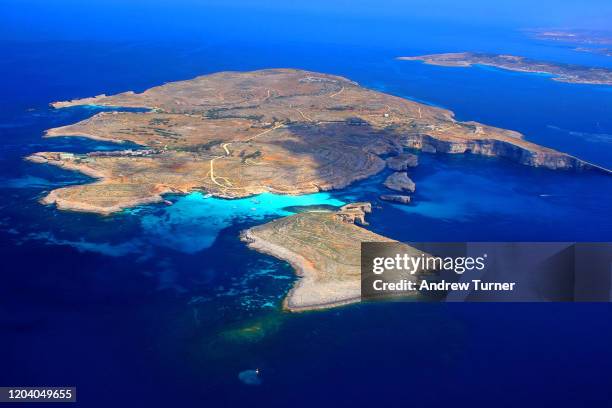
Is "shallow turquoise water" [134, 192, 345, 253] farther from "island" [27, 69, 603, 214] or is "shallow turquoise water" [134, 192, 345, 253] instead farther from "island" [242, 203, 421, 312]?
"island" [242, 203, 421, 312]

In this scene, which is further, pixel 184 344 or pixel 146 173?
pixel 146 173

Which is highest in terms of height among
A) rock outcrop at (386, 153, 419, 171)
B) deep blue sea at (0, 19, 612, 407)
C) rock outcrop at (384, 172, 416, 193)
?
rock outcrop at (386, 153, 419, 171)

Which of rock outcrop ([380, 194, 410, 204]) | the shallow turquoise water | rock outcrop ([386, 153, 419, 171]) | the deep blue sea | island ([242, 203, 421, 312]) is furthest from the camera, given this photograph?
rock outcrop ([386, 153, 419, 171])

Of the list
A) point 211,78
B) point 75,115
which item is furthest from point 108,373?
point 211,78

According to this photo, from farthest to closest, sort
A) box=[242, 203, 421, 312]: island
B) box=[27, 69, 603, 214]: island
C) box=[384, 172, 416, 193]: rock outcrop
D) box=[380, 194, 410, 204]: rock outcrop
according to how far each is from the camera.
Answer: box=[384, 172, 416, 193]: rock outcrop, box=[27, 69, 603, 214]: island, box=[380, 194, 410, 204]: rock outcrop, box=[242, 203, 421, 312]: island

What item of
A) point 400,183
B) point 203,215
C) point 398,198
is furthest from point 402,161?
point 203,215

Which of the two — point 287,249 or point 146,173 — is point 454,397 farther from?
point 146,173

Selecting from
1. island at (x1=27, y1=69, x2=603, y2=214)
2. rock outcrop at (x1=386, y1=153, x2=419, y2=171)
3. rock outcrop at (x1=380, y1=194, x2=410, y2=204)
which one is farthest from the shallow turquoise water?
rock outcrop at (x1=386, y1=153, x2=419, y2=171)

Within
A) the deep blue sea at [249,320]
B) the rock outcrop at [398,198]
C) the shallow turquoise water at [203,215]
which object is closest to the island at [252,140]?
the shallow turquoise water at [203,215]

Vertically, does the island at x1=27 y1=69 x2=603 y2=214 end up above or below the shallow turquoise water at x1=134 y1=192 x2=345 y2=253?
above
